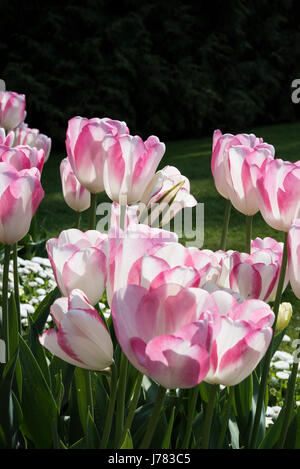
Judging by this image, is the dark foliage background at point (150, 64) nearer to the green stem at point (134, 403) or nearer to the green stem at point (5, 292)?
the green stem at point (5, 292)

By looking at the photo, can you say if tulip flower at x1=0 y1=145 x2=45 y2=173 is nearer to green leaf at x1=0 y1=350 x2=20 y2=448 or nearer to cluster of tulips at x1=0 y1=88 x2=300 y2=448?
cluster of tulips at x1=0 y1=88 x2=300 y2=448

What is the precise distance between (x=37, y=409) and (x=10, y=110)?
1.84 metres

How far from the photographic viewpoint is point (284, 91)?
421 inches

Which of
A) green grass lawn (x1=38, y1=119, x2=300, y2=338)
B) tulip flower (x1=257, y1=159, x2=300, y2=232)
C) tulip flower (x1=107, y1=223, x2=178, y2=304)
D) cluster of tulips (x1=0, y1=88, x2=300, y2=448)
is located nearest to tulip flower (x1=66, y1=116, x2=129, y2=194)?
cluster of tulips (x1=0, y1=88, x2=300, y2=448)

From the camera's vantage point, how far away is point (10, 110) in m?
2.70

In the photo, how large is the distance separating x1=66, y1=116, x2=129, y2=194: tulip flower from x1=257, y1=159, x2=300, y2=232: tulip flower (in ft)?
0.95

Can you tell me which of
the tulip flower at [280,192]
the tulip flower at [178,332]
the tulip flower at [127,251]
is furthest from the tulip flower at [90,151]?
the tulip flower at [178,332]

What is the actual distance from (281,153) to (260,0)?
148 inches

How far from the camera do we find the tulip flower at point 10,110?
8.75ft

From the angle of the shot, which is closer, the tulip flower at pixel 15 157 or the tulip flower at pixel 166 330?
the tulip flower at pixel 166 330

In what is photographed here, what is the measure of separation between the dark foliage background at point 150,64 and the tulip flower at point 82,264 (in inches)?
300

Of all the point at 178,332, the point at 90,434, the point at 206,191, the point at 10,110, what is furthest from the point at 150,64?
the point at 178,332
